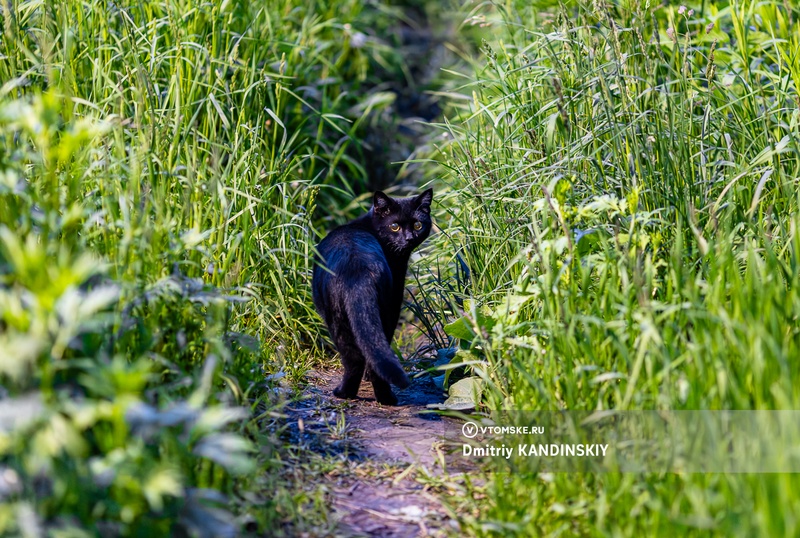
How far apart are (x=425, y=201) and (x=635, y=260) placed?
5.45 feet

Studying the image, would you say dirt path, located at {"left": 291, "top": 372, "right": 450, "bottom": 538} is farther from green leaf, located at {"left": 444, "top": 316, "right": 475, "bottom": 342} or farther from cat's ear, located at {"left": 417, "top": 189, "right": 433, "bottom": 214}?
cat's ear, located at {"left": 417, "top": 189, "right": 433, "bottom": 214}

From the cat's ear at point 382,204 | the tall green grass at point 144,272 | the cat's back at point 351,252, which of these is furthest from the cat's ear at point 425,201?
the tall green grass at point 144,272

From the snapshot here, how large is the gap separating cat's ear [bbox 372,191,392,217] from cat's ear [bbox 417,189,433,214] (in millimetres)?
149

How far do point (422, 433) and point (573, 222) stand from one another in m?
0.94

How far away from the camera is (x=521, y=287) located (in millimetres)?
2689

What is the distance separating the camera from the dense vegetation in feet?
5.26

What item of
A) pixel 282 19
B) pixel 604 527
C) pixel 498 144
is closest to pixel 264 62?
pixel 282 19

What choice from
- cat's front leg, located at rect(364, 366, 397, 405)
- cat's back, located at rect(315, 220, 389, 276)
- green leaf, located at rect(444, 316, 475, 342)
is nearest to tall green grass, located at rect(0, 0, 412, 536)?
cat's back, located at rect(315, 220, 389, 276)

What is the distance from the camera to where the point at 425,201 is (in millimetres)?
3889

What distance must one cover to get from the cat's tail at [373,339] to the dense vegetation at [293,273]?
31 centimetres

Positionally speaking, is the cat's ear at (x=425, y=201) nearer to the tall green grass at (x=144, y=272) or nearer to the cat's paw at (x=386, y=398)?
the tall green grass at (x=144, y=272)

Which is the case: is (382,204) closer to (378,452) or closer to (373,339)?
(373,339)

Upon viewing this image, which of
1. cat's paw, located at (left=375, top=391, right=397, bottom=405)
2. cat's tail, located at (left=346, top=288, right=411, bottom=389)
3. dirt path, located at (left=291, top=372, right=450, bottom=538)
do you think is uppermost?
cat's tail, located at (left=346, top=288, right=411, bottom=389)

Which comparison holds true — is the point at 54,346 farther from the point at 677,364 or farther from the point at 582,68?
the point at 582,68
